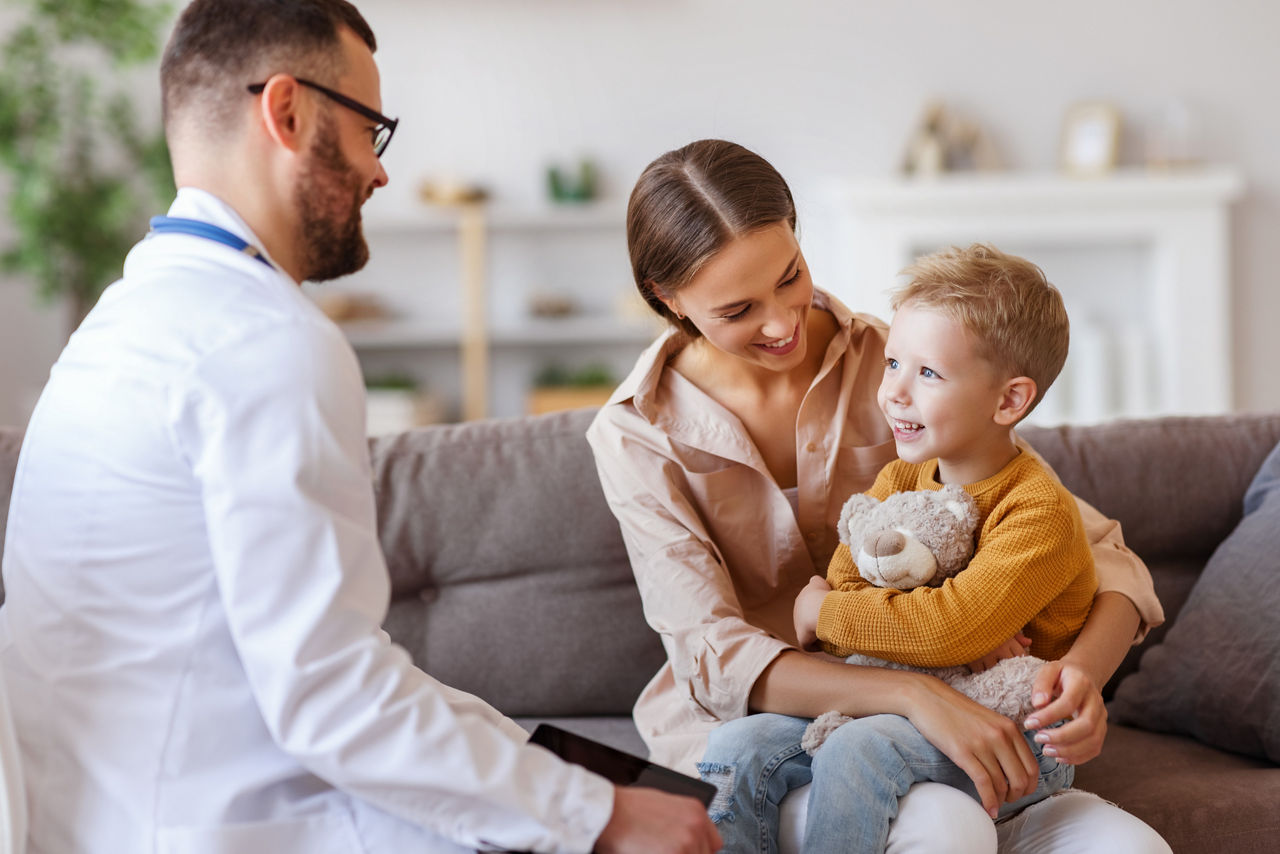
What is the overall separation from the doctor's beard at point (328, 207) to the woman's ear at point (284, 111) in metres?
0.02

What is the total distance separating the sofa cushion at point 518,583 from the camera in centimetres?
181

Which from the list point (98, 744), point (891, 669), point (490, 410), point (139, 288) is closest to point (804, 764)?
point (891, 669)

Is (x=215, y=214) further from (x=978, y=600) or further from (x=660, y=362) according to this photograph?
(x=978, y=600)

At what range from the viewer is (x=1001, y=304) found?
1.30 metres

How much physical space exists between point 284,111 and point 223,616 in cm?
43

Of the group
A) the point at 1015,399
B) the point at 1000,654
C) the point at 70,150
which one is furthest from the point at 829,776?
the point at 70,150

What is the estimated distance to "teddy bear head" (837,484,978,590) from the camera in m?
1.25

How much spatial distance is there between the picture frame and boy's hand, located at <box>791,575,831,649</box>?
13.9 feet

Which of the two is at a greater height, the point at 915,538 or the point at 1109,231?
the point at 1109,231

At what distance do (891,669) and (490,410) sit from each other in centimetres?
424

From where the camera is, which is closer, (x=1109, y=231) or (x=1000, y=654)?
(x=1000, y=654)

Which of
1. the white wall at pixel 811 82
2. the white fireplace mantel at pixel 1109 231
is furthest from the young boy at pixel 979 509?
the white wall at pixel 811 82

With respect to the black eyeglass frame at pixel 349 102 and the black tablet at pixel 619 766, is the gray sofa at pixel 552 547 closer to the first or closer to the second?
the black tablet at pixel 619 766

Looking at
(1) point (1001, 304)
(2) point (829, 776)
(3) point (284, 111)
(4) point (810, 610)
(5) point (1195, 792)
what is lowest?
(5) point (1195, 792)
